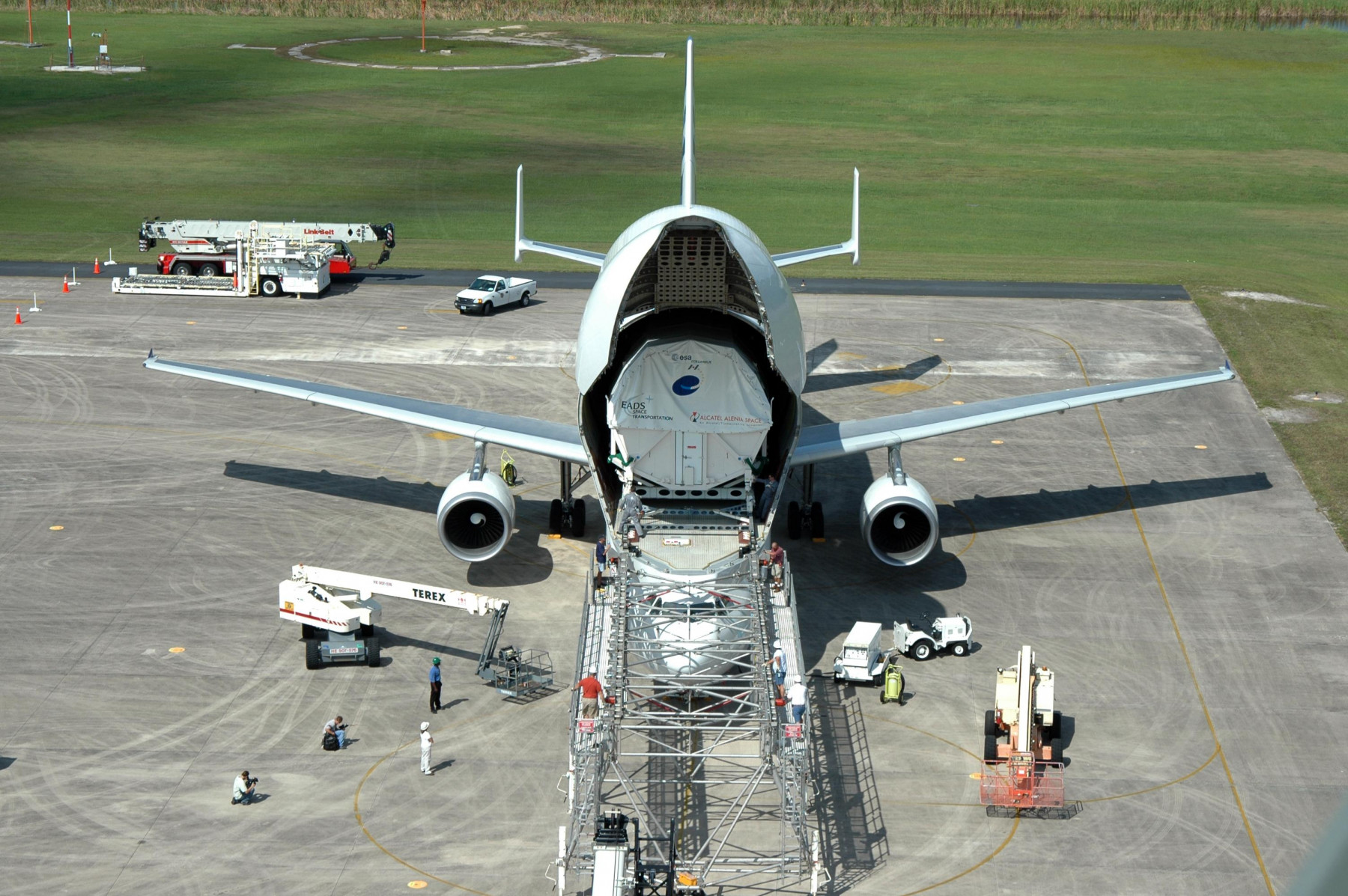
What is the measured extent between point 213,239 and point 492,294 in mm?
15671

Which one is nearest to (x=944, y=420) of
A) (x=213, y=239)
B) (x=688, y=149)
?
(x=688, y=149)

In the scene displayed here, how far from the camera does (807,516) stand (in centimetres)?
4222

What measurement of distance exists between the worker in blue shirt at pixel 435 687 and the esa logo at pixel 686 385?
875cm

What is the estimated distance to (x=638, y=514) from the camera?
112 feet

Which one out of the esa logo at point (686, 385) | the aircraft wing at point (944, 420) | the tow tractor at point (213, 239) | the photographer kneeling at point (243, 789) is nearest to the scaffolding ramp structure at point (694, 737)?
the esa logo at point (686, 385)

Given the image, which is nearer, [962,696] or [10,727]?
[10,727]

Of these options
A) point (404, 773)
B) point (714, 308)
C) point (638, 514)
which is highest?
point (714, 308)

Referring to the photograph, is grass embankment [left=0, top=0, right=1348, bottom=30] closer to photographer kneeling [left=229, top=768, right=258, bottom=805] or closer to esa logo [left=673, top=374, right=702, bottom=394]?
esa logo [left=673, top=374, right=702, bottom=394]

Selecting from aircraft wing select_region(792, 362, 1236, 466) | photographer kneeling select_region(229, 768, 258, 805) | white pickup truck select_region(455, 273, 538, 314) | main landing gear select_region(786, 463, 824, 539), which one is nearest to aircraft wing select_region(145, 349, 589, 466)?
aircraft wing select_region(792, 362, 1236, 466)

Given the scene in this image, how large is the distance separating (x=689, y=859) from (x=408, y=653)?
443 inches

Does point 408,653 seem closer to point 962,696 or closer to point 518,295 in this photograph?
point 962,696

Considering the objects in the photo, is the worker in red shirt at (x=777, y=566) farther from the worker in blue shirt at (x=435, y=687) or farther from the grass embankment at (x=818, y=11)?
the grass embankment at (x=818, y=11)

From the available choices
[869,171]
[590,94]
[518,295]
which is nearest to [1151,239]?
[869,171]

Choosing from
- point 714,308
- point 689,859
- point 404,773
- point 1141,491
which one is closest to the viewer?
point 689,859
